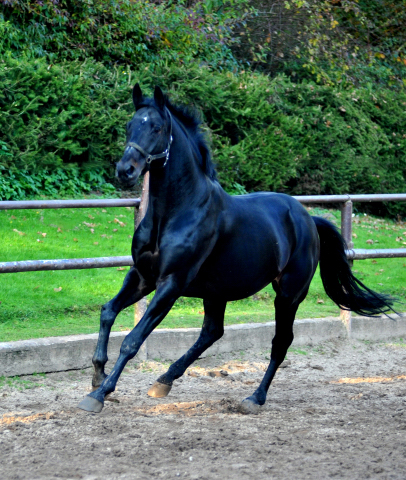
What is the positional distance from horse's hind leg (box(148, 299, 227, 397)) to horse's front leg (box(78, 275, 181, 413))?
693 mm

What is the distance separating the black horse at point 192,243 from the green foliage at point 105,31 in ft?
23.6

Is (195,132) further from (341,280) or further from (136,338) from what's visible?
(341,280)

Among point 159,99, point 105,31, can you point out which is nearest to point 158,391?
point 159,99

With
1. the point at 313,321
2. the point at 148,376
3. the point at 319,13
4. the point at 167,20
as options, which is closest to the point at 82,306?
the point at 148,376

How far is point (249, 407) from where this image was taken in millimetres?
4531

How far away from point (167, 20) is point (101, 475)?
11.0 m

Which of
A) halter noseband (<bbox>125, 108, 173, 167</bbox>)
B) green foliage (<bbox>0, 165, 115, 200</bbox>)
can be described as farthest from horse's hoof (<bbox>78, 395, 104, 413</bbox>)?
green foliage (<bbox>0, 165, 115, 200</bbox>)

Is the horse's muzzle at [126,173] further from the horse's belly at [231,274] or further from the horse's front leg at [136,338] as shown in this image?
the horse's belly at [231,274]

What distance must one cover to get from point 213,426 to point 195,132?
1.85 m

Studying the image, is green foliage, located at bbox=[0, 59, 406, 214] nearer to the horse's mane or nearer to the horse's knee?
the horse's mane

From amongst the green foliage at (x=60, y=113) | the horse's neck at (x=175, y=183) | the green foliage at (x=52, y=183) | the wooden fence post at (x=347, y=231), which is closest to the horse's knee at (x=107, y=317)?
the horse's neck at (x=175, y=183)

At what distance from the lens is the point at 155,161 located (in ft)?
13.0

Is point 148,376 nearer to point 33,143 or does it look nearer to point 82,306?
point 82,306

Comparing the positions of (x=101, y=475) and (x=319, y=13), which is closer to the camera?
(x=101, y=475)
